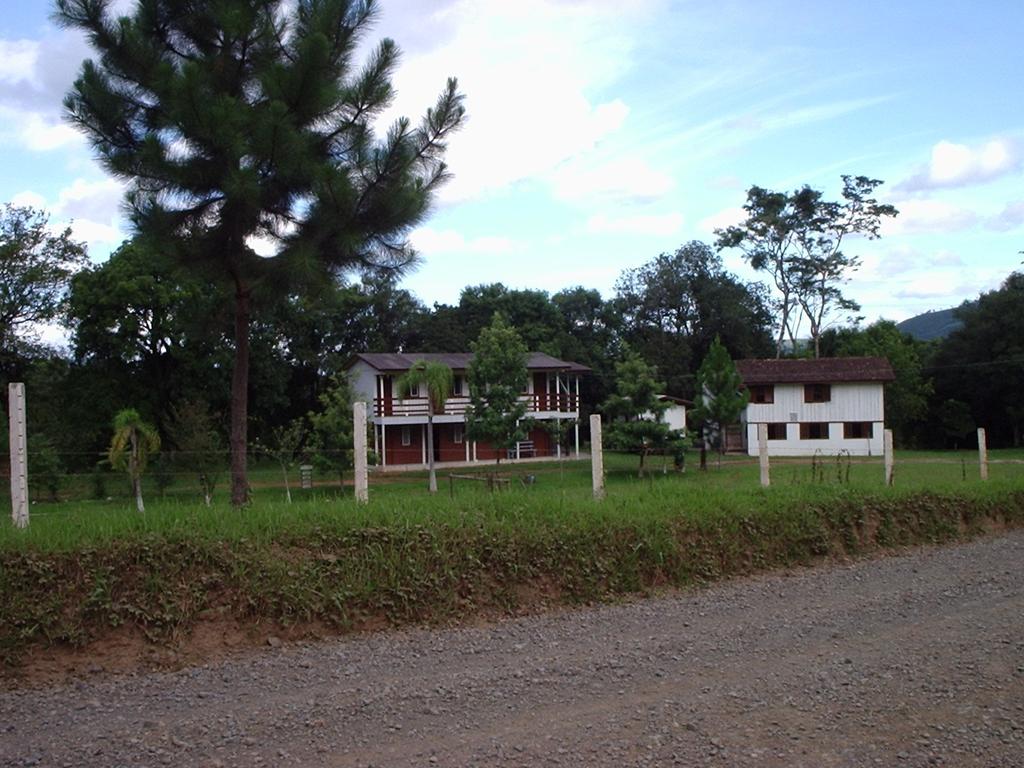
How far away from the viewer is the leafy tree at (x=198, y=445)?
75.5 ft

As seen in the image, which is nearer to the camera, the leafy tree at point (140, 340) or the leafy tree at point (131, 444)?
the leafy tree at point (131, 444)

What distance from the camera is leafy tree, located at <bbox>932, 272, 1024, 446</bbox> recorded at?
54250 millimetres

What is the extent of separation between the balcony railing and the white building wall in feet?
35.5

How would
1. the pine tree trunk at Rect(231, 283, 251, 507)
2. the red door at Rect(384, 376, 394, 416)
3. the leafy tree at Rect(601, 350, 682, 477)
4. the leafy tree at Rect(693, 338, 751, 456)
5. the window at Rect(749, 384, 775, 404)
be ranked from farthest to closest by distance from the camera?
the window at Rect(749, 384, 775, 404) → the red door at Rect(384, 376, 394, 416) → the leafy tree at Rect(693, 338, 751, 456) → the leafy tree at Rect(601, 350, 682, 477) → the pine tree trunk at Rect(231, 283, 251, 507)

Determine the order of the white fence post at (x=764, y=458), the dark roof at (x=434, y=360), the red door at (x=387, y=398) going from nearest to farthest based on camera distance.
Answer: the white fence post at (x=764, y=458) < the red door at (x=387, y=398) < the dark roof at (x=434, y=360)

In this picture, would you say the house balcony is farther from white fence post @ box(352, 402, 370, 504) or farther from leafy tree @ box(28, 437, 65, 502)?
white fence post @ box(352, 402, 370, 504)

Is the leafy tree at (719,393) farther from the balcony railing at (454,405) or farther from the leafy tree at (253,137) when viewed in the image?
the leafy tree at (253,137)

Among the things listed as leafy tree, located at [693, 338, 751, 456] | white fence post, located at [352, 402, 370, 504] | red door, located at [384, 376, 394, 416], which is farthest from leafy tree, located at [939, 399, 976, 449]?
white fence post, located at [352, 402, 370, 504]

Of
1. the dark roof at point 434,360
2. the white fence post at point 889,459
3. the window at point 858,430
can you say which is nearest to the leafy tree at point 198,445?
the dark roof at point 434,360

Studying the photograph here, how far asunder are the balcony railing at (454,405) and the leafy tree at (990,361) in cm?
2508

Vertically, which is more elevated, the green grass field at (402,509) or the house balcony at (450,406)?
the house balcony at (450,406)

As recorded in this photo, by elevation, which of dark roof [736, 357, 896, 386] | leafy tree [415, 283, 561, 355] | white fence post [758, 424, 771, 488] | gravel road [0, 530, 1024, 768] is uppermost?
leafy tree [415, 283, 561, 355]

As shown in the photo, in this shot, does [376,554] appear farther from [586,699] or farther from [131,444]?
[131,444]

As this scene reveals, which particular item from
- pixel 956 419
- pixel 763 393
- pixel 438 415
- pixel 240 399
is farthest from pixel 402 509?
pixel 956 419
